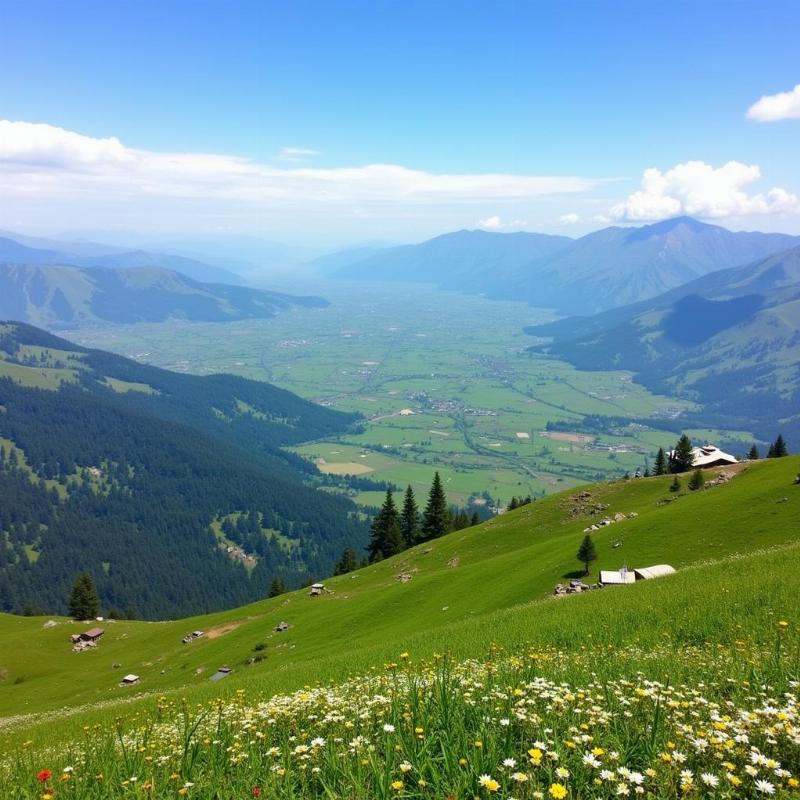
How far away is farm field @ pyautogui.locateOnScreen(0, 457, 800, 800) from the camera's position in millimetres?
6027

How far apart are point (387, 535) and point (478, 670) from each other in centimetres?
9132

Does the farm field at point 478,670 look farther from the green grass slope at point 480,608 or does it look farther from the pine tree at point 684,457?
the pine tree at point 684,457

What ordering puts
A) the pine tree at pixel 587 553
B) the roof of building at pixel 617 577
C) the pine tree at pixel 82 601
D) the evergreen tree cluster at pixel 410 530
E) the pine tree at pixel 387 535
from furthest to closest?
the pine tree at pixel 387 535, the evergreen tree cluster at pixel 410 530, the pine tree at pixel 82 601, the pine tree at pixel 587 553, the roof of building at pixel 617 577

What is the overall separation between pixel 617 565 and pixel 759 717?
4349 cm

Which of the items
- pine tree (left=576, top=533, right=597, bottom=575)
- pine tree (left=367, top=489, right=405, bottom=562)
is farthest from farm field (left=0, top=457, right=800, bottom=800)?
pine tree (left=367, top=489, right=405, bottom=562)

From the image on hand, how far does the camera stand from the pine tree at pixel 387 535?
99.9 m

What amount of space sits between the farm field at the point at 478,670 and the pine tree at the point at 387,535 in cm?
Answer: 3164

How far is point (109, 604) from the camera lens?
188m

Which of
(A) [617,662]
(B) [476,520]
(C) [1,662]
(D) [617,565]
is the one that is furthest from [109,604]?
(A) [617,662]

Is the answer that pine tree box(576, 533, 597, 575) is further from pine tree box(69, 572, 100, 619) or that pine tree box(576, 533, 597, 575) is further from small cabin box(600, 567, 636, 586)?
pine tree box(69, 572, 100, 619)

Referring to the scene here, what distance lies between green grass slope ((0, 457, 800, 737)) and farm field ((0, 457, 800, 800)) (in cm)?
24

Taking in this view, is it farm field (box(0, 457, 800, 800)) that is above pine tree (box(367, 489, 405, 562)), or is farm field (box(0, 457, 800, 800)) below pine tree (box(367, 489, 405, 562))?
above

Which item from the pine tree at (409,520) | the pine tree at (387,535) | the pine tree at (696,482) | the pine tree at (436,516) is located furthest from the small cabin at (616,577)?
the pine tree at (409,520)

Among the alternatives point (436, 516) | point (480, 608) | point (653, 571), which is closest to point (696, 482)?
point (653, 571)
